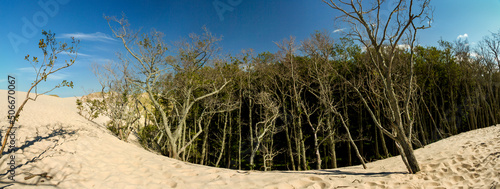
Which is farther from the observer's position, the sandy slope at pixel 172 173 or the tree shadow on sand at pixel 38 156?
the sandy slope at pixel 172 173

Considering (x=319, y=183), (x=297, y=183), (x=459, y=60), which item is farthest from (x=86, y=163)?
(x=459, y=60)

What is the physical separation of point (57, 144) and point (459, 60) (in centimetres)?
2614

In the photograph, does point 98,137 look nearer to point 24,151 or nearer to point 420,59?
point 24,151

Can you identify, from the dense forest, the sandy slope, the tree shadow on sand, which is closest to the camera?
the tree shadow on sand

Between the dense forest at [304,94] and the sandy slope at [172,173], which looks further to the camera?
the dense forest at [304,94]

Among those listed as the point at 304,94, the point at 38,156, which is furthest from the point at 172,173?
the point at 304,94

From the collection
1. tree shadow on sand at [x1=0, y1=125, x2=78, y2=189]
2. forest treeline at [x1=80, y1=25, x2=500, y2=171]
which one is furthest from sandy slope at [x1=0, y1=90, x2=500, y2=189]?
forest treeline at [x1=80, y1=25, x2=500, y2=171]

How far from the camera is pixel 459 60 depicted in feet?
55.6

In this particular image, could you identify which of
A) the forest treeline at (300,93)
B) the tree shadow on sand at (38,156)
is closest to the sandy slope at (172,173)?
the tree shadow on sand at (38,156)

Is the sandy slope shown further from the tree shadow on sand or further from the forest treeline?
the forest treeline

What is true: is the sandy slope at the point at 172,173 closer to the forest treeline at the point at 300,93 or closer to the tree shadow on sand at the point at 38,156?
the tree shadow on sand at the point at 38,156

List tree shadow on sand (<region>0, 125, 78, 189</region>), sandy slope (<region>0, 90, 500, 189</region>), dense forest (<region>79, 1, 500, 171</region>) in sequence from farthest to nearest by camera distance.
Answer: dense forest (<region>79, 1, 500, 171</region>) → sandy slope (<region>0, 90, 500, 189</region>) → tree shadow on sand (<region>0, 125, 78, 189</region>)

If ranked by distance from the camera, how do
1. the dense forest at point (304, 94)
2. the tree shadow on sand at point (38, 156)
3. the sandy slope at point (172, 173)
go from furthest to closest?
the dense forest at point (304, 94)
the sandy slope at point (172, 173)
the tree shadow on sand at point (38, 156)

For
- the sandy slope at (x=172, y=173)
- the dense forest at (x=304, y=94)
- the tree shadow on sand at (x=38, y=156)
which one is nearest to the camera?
the tree shadow on sand at (x=38, y=156)
